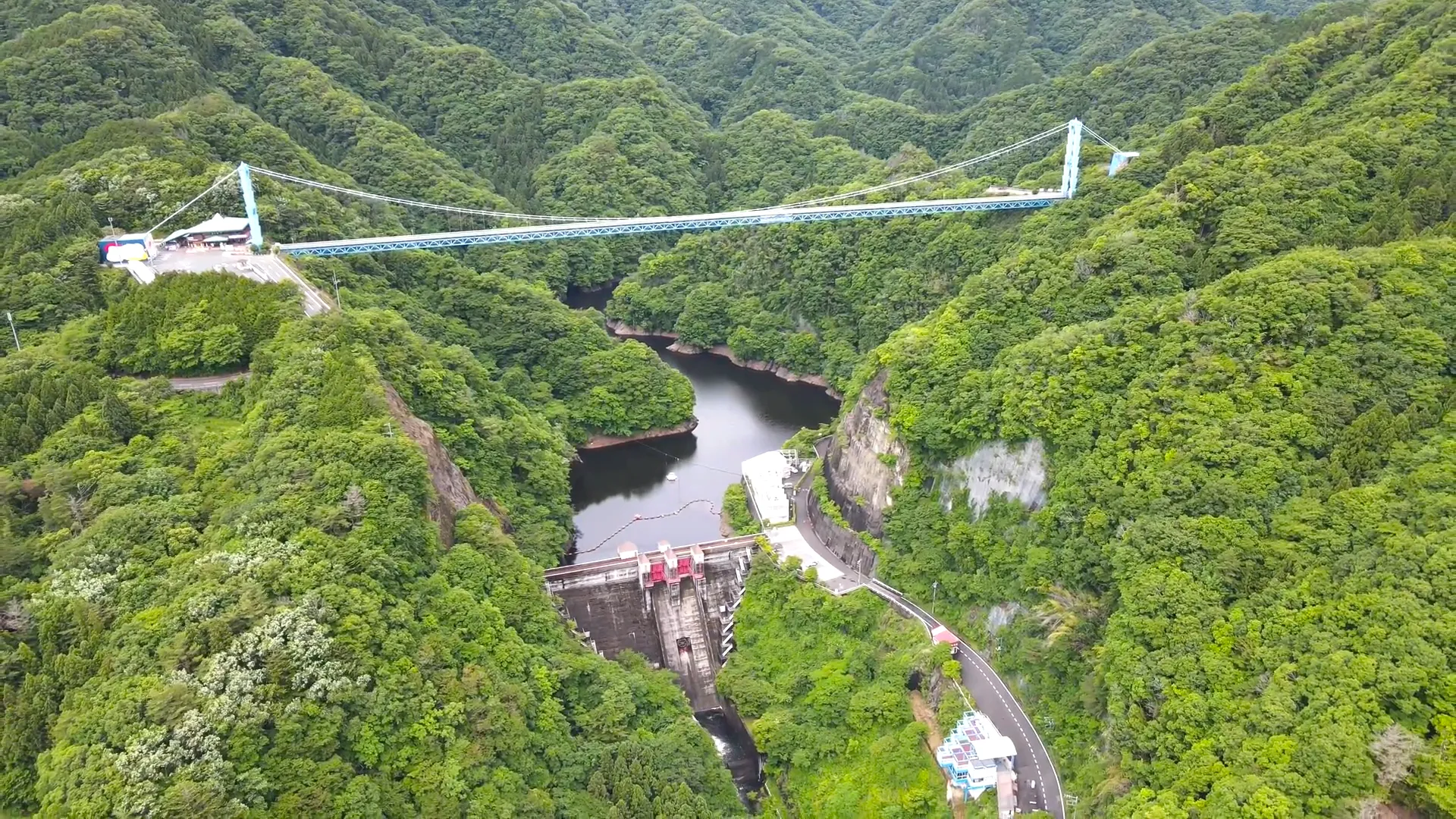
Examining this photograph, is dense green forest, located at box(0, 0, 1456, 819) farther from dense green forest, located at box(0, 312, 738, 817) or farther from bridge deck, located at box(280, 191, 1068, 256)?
bridge deck, located at box(280, 191, 1068, 256)

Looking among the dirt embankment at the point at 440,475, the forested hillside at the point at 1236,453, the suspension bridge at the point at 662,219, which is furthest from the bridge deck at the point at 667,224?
the dirt embankment at the point at 440,475

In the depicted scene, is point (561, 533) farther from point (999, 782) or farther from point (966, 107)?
point (966, 107)

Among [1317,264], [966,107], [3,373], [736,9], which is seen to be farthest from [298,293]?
[736,9]

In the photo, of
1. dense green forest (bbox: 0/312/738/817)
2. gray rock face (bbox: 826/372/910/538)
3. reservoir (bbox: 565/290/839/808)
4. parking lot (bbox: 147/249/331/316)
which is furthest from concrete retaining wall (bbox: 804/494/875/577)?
parking lot (bbox: 147/249/331/316)

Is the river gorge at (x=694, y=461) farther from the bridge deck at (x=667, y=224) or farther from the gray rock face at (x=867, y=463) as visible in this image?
the bridge deck at (x=667, y=224)

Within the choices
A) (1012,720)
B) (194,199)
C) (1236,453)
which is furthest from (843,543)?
(194,199)

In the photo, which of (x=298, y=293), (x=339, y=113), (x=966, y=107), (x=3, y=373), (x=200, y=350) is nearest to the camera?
(x=3, y=373)

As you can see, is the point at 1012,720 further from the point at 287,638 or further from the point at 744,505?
the point at 287,638

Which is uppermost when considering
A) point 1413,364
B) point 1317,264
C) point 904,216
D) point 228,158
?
point 228,158

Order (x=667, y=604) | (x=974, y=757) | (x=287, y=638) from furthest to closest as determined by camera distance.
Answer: (x=667, y=604)
(x=974, y=757)
(x=287, y=638)
